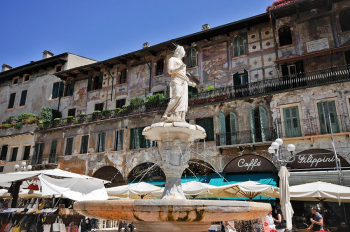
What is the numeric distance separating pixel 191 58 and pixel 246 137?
7.88 m

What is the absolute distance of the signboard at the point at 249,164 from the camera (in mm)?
16203

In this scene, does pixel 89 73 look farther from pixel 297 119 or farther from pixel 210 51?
pixel 297 119

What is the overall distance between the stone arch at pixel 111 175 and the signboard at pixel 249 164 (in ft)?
26.9

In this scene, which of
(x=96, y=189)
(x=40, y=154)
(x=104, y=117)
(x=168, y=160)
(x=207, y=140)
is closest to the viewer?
(x=168, y=160)

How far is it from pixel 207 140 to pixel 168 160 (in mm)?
11682

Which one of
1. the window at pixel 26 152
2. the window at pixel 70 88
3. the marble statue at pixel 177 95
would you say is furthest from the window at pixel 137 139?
the marble statue at pixel 177 95

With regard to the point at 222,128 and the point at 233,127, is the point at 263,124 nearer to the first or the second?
the point at 233,127

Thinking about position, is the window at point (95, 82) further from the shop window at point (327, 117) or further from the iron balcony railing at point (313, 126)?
the shop window at point (327, 117)

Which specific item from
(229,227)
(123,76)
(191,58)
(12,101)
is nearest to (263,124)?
(191,58)

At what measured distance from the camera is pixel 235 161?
17109mm

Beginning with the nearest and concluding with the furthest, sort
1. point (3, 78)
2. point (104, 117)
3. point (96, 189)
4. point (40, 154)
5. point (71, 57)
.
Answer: point (96, 189) → point (104, 117) → point (40, 154) → point (71, 57) → point (3, 78)

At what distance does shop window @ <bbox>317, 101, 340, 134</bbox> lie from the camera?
49.6ft

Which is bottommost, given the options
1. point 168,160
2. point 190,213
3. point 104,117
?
point 190,213

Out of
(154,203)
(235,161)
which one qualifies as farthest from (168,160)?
(235,161)
